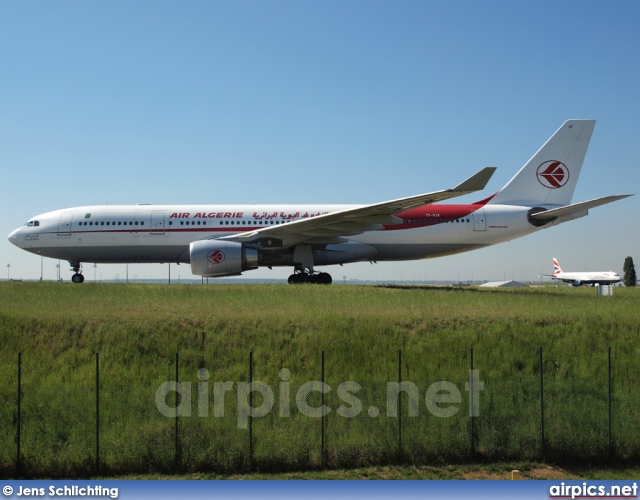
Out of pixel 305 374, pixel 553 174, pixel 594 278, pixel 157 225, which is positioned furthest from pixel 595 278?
A: pixel 305 374

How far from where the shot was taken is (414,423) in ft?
39.2

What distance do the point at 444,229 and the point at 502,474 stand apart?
19.9m

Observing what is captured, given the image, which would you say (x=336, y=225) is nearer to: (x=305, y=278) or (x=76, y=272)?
(x=305, y=278)

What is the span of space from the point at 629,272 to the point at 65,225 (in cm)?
7537

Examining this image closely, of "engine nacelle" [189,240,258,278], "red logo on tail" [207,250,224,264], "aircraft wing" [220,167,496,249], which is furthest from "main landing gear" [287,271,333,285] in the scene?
"red logo on tail" [207,250,224,264]

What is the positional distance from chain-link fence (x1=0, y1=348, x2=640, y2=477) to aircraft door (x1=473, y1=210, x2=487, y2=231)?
17.2 meters

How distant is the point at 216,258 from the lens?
26.4 metres

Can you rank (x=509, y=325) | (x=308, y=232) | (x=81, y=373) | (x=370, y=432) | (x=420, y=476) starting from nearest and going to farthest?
1. (x=420, y=476)
2. (x=370, y=432)
3. (x=81, y=373)
4. (x=509, y=325)
5. (x=308, y=232)

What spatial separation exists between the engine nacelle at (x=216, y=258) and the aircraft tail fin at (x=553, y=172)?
13.6 meters

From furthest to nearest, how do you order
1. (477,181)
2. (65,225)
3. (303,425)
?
(65,225) < (477,181) < (303,425)

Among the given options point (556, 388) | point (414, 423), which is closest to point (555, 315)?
point (556, 388)

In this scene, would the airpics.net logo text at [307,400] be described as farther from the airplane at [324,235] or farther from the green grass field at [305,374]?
the airplane at [324,235]

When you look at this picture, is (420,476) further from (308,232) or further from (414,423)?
(308,232)

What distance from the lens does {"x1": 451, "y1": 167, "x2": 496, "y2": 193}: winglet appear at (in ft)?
74.0
